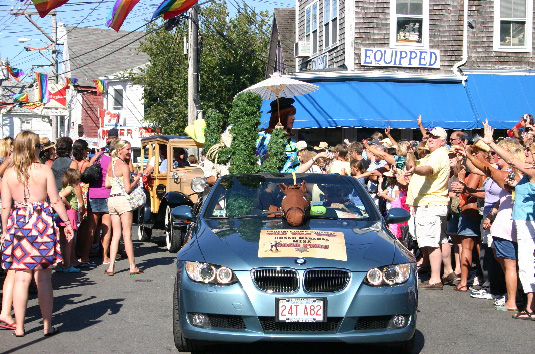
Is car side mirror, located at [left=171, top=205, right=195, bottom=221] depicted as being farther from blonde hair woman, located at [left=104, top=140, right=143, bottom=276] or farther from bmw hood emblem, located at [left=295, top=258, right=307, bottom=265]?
blonde hair woman, located at [left=104, top=140, right=143, bottom=276]

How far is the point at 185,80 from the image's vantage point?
126ft

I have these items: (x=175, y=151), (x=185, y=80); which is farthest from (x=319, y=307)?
(x=185, y=80)

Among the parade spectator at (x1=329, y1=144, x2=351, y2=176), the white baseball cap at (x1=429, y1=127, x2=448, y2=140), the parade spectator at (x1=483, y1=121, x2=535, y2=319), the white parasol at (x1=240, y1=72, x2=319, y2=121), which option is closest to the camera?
the parade spectator at (x1=483, y1=121, x2=535, y2=319)

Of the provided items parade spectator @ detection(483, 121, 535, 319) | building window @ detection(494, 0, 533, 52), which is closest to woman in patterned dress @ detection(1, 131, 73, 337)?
parade spectator @ detection(483, 121, 535, 319)

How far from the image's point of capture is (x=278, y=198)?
7367mm

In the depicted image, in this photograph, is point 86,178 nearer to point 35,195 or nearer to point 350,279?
point 35,195

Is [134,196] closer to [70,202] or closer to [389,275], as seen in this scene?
[70,202]

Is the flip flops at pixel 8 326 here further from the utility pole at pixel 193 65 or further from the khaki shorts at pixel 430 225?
the utility pole at pixel 193 65

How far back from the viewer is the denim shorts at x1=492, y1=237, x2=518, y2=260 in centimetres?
867

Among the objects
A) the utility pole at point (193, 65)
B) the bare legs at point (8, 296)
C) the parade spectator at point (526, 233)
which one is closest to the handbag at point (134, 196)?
the bare legs at point (8, 296)

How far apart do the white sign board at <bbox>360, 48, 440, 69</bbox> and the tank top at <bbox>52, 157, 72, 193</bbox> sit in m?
11.5

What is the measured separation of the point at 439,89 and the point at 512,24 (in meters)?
3.09

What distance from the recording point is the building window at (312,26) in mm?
25594

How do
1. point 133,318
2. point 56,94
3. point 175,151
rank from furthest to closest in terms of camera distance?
point 56,94 → point 175,151 → point 133,318
